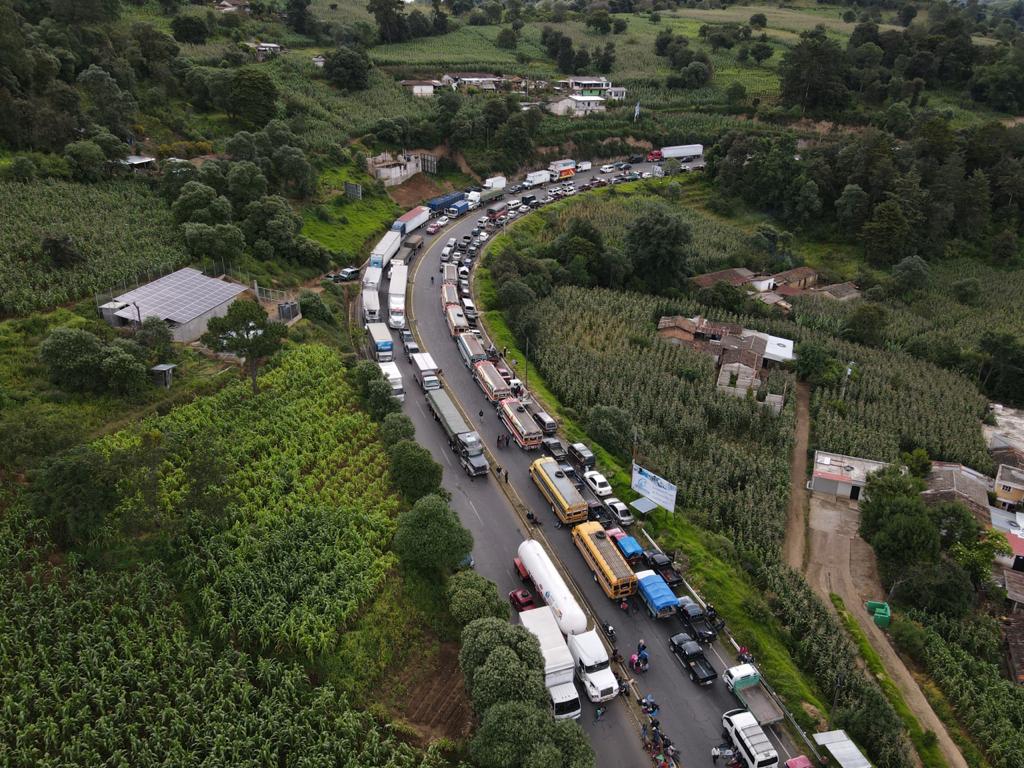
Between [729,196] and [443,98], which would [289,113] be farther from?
[729,196]

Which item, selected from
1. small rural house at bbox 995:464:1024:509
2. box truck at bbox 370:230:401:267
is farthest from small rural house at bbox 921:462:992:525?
box truck at bbox 370:230:401:267

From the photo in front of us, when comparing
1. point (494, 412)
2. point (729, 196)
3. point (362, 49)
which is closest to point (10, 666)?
point (494, 412)

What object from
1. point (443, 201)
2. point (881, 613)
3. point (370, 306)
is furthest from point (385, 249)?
point (881, 613)

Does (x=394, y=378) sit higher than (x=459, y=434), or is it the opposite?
(x=394, y=378)

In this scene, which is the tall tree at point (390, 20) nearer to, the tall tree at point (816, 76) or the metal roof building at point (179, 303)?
the tall tree at point (816, 76)

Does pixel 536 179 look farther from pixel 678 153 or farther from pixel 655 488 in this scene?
pixel 655 488

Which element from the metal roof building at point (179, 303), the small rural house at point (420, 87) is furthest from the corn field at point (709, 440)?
the small rural house at point (420, 87)

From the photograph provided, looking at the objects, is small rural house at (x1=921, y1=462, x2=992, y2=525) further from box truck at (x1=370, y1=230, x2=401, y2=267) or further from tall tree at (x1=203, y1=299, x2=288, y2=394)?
box truck at (x1=370, y1=230, x2=401, y2=267)
